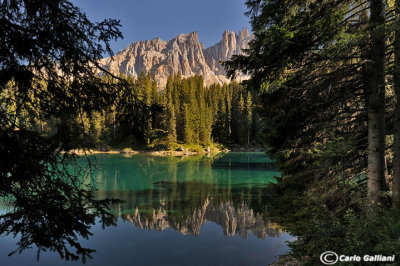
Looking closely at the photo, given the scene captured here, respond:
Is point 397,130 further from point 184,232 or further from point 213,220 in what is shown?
point 213,220

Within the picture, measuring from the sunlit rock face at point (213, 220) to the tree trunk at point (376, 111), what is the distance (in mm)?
7145

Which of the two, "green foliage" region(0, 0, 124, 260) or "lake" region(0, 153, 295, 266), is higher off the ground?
"green foliage" region(0, 0, 124, 260)

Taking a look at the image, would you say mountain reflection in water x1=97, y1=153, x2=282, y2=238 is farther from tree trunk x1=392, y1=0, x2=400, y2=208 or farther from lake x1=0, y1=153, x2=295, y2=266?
tree trunk x1=392, y1=0, x2=400, y2=208

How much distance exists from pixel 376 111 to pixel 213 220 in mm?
10644

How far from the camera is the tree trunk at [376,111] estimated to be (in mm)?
5199

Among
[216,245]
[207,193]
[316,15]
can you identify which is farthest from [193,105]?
[316,15]

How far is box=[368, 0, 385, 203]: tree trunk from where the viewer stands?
5.20 m

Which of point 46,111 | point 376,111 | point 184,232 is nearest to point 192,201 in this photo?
point 184,232

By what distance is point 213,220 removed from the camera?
1377cm

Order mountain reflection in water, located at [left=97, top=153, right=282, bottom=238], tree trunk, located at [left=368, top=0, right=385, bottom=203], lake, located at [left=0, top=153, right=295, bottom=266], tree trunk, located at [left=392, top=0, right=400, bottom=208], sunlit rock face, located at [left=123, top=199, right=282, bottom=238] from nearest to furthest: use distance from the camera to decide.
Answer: tree trunk, located at [left=392, top=0, right=400, bottom=208], tree trunk, located at [left=368, top=0, right=385, bottom=203], lake, located at [left=0, top=153, right=295, bottom=266], sunlit rock face, located at [left=123, top=199, right=282, bottom=238], mountain reflection in water, located at [left=97, top=153, right=282, bottom=238]

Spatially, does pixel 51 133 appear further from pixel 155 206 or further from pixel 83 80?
pixel 155 206

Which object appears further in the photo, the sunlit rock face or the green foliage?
the sunlit rock face

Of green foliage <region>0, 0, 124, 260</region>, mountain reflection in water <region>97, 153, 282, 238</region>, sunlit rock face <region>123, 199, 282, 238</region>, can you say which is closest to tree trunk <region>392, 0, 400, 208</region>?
green foliage <region>0, 0, 124, 260</region>

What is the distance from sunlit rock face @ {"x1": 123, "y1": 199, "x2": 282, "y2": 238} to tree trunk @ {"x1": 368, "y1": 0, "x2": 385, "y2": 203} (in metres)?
7.14
